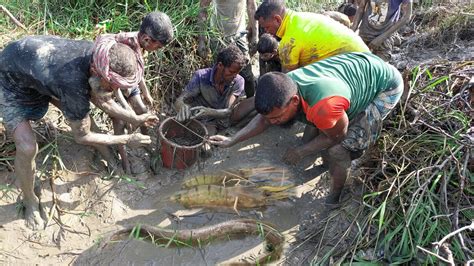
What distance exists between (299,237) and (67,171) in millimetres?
2095

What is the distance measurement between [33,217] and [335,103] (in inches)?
100

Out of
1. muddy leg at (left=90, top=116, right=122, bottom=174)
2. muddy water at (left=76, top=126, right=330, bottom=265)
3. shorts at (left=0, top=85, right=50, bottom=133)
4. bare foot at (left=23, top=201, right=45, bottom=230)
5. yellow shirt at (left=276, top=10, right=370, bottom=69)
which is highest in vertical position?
yellow shirt at (left=276, top=10, right=370, bottom=69)

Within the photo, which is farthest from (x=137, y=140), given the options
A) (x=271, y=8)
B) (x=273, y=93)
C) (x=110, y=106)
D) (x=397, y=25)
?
(x=397, y=25)

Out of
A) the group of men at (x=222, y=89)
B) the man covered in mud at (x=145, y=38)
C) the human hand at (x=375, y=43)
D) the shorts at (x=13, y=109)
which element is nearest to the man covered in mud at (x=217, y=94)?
the group of men at (x=222, y=89)

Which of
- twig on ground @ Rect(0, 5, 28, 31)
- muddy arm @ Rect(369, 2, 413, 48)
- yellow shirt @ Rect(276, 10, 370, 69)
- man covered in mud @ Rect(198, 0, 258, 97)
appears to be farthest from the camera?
muddy arm @ Rect(369, 2, 413, 48)

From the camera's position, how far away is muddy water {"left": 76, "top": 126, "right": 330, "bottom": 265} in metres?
3.51

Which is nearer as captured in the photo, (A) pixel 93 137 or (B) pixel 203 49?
(A) pixel 93 137

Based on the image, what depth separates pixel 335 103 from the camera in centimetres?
307

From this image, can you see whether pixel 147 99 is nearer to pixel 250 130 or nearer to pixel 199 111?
pixel 199 111

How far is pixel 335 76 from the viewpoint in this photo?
3285 mm

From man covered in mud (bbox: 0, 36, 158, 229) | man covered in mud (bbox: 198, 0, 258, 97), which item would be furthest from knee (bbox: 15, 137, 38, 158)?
man covered in mud (bbox: 198, 0, 258, 97)

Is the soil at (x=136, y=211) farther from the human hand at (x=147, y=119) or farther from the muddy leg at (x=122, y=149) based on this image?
the human hand at (x=147, y=119)

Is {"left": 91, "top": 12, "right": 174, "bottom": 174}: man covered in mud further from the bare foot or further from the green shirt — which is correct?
the green shirt

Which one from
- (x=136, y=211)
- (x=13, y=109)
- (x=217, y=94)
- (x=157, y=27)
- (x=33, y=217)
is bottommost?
(x=136, y=211)
